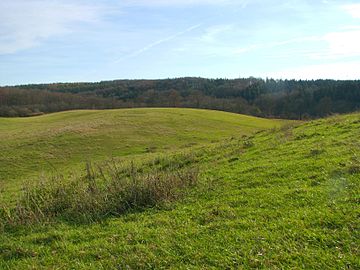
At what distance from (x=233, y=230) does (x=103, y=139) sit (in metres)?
33.5

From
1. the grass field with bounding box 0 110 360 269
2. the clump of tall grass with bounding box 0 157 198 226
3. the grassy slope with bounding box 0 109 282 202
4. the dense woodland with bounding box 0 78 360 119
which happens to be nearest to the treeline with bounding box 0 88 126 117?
the dense woodland with bounding box 0 78 360 119

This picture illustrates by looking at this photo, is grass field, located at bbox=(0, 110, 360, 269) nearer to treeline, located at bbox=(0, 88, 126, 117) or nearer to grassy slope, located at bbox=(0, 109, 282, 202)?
grassy slope, located at bbox=(0, 109, 282, 202)

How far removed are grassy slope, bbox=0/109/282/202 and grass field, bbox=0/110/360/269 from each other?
18.7 meters

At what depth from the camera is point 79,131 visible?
4238 cm

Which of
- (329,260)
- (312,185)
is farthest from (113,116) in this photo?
(329,260)

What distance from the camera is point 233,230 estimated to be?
7.12 metres

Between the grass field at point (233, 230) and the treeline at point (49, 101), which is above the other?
the treeline at point (49, 101)

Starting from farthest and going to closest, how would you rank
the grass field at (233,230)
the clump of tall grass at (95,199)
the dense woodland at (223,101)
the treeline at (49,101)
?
the treeline at (49,101) → the dense woodland at (223,101) → the clump of tall grass at (95,199) → the grass field at (233,230)

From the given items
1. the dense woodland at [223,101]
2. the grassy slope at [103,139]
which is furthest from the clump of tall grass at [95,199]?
the dense woodland at [223,101]

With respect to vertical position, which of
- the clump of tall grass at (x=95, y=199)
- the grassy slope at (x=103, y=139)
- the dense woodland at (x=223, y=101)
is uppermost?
the dense woodland at (x=223, y=101)

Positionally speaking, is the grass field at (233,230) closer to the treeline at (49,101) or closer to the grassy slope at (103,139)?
the grassy slope at (103,139)

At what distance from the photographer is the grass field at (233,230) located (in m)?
6.11

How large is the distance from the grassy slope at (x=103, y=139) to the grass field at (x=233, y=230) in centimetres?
1868

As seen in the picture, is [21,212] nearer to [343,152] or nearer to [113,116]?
[343,152]
